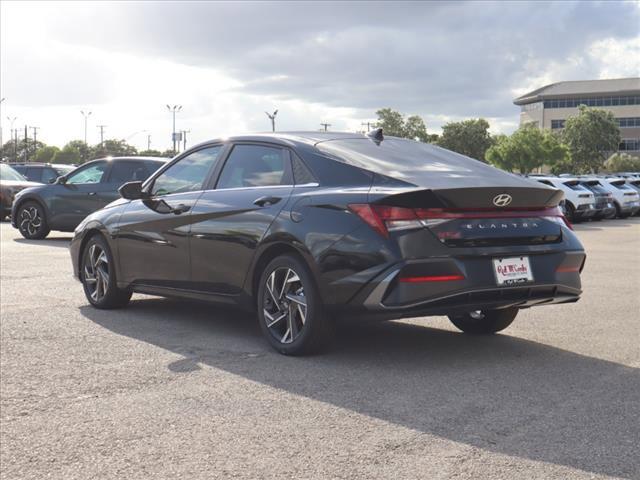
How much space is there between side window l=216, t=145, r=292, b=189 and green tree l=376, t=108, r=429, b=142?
495 ft

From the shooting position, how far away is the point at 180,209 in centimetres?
746

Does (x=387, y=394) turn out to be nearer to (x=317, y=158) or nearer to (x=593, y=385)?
(x=593, y=385)

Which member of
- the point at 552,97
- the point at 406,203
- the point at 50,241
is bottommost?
the point at 50,241

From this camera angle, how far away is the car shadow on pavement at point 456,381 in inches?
170

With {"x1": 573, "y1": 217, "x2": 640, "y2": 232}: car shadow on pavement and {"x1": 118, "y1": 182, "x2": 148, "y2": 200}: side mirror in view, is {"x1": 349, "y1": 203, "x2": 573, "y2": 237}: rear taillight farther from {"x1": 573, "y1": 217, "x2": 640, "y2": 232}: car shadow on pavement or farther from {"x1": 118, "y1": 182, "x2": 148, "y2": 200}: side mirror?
{"x1": 573, "y1": 217, "x2": 640, "y2": 232}: car shadow on pavement

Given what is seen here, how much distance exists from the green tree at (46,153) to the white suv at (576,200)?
166026 mm

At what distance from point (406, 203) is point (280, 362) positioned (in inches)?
54.8

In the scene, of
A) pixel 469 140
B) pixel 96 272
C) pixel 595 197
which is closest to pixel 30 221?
pixel 96 272

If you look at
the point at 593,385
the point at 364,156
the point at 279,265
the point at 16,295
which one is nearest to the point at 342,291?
the point at 279,265

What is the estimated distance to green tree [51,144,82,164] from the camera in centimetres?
18125

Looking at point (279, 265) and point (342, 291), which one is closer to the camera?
point (342, 291)

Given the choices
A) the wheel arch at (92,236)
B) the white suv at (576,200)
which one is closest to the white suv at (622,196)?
the white suv at (576,200)

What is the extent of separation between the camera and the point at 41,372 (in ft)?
19.2

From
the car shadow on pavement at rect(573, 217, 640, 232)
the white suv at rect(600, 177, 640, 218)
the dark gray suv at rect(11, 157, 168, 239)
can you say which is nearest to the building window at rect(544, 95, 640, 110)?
the white suv at rect(600, 177, 640, 218)
